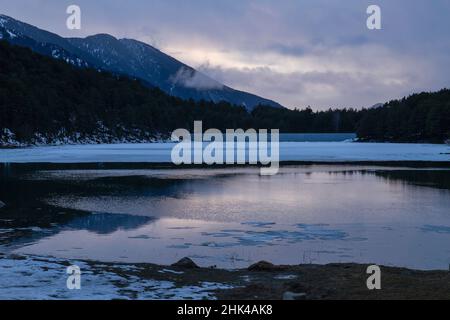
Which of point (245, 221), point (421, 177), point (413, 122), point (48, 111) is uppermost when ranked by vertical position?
point (48, 111)

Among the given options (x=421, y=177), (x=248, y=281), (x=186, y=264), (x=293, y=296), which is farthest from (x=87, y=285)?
(x=421, y=177)

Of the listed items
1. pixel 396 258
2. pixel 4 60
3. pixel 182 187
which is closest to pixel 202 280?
pixel 396 258

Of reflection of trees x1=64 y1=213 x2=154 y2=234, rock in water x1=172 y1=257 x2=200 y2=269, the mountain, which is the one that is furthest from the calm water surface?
the mountain

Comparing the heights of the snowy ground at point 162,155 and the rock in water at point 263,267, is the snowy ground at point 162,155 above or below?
above

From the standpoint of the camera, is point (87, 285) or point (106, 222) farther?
point (106, 222)

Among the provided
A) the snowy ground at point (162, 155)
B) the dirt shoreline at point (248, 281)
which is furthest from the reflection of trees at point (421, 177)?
the dirt shoreline at point (248, 281)

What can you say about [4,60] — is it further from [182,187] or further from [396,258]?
[396,258]

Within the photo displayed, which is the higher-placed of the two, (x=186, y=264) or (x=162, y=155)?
(x=162, y=155)

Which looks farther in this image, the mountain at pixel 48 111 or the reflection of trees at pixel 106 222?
the mountain at pixel 48 111

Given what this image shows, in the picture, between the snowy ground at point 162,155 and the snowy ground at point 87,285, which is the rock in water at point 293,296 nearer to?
the snowy ground at point 87,285

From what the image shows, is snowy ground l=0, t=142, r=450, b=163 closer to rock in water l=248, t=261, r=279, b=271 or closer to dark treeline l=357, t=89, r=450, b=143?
dark treeline l=357, t=89, r=450, b=143

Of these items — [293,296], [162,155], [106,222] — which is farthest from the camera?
[162,155]

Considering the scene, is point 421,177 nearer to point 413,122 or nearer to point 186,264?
point 186,264
